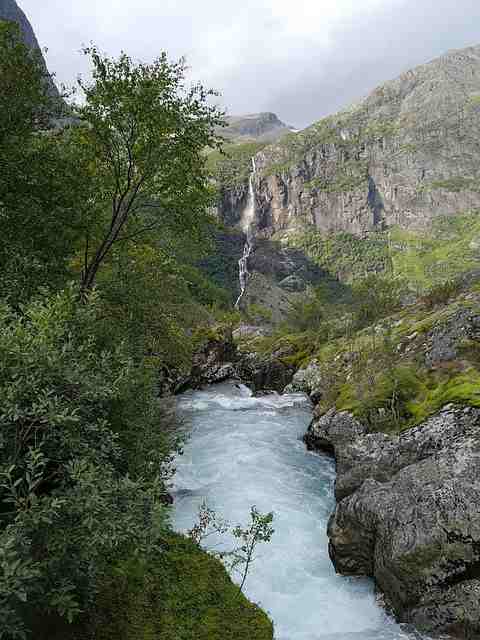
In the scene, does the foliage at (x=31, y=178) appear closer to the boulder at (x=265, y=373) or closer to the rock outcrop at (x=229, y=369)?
the rock outcrop at (x=229, y=369)

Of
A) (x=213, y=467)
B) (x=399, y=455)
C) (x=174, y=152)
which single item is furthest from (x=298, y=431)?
(x=174, y=152)

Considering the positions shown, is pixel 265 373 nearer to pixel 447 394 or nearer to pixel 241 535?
pixel 447 394

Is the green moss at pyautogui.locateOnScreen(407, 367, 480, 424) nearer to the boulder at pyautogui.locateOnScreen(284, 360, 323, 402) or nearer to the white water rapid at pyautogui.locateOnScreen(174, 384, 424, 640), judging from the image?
the white water rapid at pyautogui.locateOnScreen(174, 384, 424, 640)

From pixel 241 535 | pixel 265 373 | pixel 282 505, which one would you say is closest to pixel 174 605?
pixel 241 535

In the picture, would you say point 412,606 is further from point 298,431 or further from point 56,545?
point 298,431

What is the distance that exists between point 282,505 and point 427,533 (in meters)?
8.72

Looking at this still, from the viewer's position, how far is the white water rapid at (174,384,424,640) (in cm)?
1286

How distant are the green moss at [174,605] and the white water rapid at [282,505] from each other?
121 inches

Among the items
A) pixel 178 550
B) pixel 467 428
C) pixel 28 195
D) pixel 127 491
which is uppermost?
pixel 28 195

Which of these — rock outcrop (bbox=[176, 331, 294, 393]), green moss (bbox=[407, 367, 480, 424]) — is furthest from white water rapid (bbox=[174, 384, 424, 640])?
rock outcrop (bbox=[176, 331, 294, 393])

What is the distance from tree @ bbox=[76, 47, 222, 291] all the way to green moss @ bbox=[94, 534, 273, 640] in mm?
9489

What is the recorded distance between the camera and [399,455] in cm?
1870

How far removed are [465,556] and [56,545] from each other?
11.0m

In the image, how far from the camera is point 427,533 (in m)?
12.5
